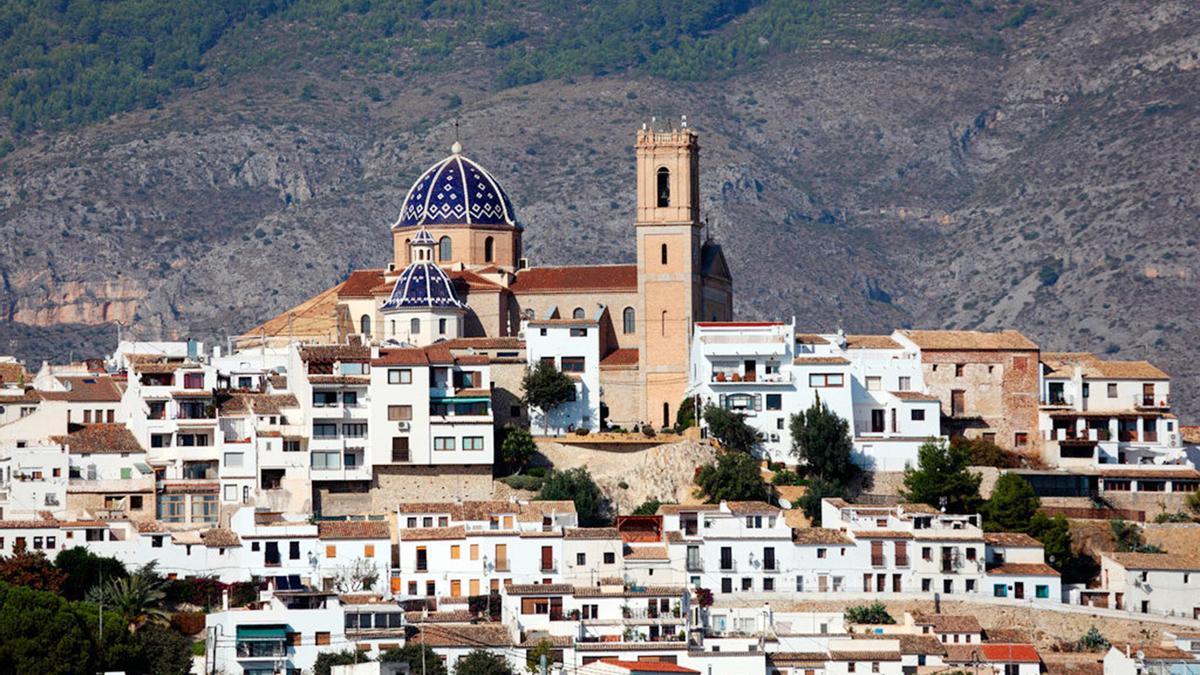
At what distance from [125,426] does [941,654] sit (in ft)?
90.2

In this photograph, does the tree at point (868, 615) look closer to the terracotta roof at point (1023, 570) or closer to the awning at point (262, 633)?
the terracotta roof at point (1023, 570)

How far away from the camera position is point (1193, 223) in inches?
5935

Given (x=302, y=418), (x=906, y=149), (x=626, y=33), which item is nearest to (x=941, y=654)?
(x=302, y=418)

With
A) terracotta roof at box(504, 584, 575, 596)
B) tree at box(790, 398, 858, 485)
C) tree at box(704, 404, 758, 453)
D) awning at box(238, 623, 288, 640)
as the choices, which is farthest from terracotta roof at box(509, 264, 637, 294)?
awning at box(238, 623, 288, 640)

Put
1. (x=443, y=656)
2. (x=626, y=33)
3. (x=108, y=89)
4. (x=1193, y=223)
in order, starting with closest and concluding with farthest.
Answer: (x=443, y=656)
(x=1193, y=223)
(x=108, y=89)
(x=626, y=33)

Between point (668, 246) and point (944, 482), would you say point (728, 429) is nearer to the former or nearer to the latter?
point (944, 482)

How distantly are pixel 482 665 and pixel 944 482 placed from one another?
19055 millimetres

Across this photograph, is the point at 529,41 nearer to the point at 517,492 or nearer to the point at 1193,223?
the point at 1193,223

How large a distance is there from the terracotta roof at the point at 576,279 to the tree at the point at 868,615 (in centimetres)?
2128

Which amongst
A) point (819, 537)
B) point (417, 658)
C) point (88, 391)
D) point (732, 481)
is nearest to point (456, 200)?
point (88, 391)

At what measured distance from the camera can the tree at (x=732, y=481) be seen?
7969cm

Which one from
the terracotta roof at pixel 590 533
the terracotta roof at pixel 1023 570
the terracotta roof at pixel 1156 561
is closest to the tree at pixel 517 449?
the terracotta roof at pixel 590 533

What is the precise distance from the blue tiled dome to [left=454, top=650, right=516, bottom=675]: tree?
32074mm

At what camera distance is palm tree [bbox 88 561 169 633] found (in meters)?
70.7
